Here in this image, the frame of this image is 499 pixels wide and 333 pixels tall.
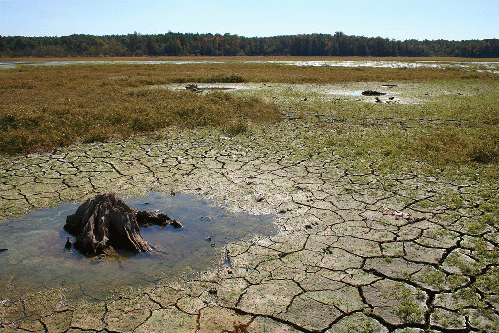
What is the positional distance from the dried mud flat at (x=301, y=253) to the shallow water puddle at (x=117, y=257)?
0.62 feet

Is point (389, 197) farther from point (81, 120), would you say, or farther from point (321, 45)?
point (321, 45)

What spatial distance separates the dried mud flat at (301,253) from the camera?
3.28 metres

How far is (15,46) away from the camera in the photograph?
95.0 m

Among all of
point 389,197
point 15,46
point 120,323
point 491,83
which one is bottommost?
point 120,323

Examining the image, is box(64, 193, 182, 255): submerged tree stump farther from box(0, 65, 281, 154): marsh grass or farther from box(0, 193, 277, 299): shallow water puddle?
box(0, 65, 281, 154): marsh grass

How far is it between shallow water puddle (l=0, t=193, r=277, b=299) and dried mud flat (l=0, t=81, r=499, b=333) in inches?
7.5

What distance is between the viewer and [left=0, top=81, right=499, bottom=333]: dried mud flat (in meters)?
3.28

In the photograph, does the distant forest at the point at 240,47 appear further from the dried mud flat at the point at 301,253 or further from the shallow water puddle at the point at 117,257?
the shallow water puddle at the point at 117,257

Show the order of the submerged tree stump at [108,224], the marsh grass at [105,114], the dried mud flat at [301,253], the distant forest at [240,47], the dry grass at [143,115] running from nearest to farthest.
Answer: the dried mud flat at [301,253] → the submerged tree stump at [108,224] → the dry grass at [143,115] → the marsh grass at [105,114] → the distant forest at [240,47]

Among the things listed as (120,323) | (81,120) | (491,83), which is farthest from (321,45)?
(120,323)

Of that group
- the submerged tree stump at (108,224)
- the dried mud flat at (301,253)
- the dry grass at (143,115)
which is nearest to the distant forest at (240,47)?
the dry grass at (143,115)

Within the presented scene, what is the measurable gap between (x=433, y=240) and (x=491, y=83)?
913 inches

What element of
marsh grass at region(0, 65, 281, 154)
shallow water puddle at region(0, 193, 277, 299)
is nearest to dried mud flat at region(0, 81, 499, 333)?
shallow water puddle at region(0, 193, 277, 299)

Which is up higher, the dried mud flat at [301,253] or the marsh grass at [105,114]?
the marsh grass at [105,114]
